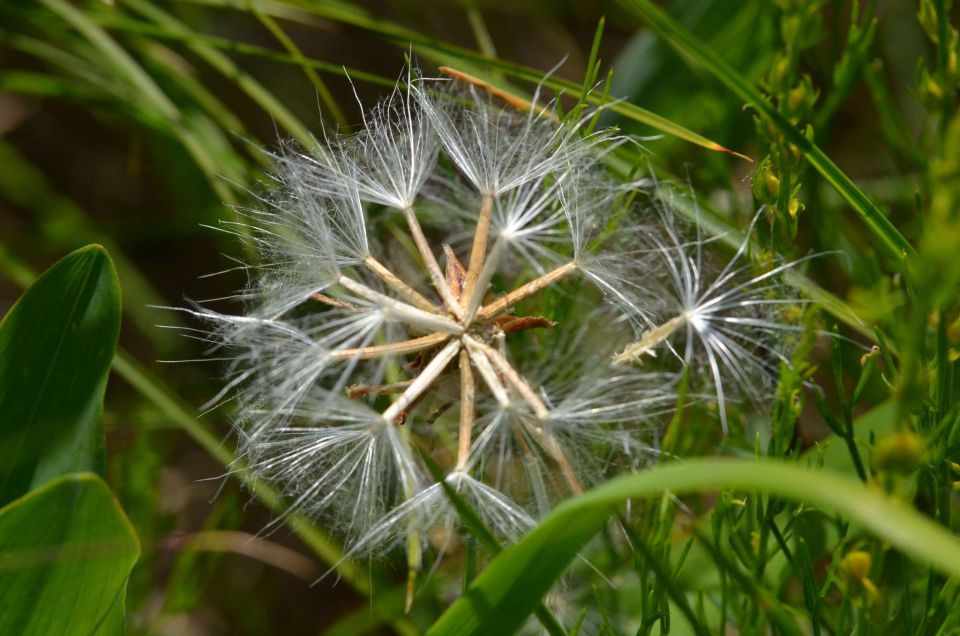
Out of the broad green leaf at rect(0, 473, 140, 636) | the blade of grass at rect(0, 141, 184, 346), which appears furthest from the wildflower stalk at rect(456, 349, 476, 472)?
the blade of grass at rect(0, 141, 184, 346)

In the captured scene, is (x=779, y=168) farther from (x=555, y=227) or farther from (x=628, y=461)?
(x=628, y=461)

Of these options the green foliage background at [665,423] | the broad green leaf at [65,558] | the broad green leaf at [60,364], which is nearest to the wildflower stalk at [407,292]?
the green foliage background at [665,423]

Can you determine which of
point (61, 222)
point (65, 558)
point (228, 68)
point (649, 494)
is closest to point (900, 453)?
point (649, 494)

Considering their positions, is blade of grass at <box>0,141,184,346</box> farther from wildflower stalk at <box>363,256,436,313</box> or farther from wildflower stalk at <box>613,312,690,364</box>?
wildflower stalk at <box>613,312,690,364</box>

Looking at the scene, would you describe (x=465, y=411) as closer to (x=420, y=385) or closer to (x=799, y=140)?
(x=420, y=385)

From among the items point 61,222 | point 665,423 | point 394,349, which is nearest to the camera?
point 394,349

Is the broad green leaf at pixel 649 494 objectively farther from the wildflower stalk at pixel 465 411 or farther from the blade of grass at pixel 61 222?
the blade of grass at pixel 61 222
